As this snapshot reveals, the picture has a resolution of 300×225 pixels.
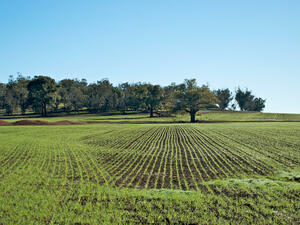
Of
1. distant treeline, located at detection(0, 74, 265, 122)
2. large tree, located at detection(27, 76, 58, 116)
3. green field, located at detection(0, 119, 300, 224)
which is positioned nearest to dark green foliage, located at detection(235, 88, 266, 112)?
distant treeline, located at detection(0, 74, 265, 122)

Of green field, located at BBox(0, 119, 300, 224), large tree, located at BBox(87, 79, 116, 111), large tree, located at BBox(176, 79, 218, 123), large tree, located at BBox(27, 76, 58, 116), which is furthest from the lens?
large tree, located at BBox(87, 79, 116, 111)

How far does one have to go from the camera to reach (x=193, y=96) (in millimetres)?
64562

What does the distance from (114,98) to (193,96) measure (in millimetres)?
63999

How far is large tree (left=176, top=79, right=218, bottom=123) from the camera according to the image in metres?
64.4

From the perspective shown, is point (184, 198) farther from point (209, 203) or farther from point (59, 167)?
point (59, 167)

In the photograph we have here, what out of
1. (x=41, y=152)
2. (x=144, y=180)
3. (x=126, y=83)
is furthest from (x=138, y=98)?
(x=144, y=180)

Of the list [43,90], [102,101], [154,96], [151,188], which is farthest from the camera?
[102,101]

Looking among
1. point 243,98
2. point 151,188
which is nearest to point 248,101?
point 243,98

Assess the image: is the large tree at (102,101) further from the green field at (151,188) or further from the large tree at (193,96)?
the green field at (151,188)

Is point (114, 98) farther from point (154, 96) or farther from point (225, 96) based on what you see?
point (225, 96)

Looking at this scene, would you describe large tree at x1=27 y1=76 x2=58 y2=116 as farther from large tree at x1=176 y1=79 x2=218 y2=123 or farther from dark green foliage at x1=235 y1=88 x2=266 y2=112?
dark green foliage at x1=235 y1=88 x2=266 y2=112

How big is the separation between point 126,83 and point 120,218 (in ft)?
488

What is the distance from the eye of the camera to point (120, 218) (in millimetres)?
7961

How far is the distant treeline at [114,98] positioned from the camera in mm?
66062
